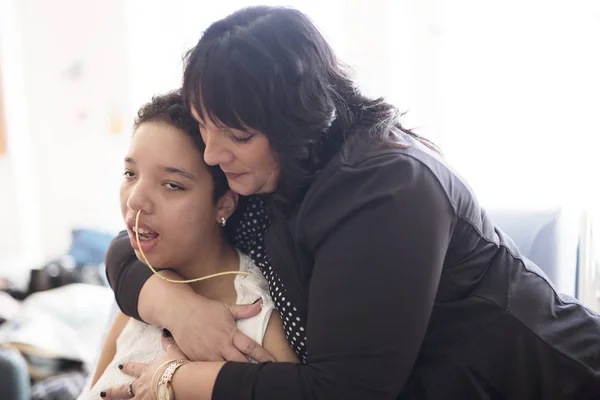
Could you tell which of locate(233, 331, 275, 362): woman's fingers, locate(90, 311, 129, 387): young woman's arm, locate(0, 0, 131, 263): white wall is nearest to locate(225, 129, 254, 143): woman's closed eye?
locate(233, 331, 275, 362): woman's fingers

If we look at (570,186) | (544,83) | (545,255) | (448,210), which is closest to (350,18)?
(544,83)

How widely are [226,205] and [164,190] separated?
135 millimetres

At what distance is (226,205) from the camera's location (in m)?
1.19

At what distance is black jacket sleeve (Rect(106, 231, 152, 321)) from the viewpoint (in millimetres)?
1199

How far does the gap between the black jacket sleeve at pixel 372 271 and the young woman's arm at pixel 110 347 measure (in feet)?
1.93

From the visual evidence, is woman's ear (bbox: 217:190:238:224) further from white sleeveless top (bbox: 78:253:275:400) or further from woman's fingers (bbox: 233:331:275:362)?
woman's fingers (bbox: 233:331:275:362)

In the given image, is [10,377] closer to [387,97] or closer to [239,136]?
[239,136]

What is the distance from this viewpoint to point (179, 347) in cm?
107

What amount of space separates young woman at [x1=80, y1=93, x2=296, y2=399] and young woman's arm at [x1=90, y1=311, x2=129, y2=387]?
0.18 ft

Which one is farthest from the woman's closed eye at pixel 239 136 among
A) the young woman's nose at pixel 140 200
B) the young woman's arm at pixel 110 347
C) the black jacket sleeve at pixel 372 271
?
the young woman's arm at pixel 110 347

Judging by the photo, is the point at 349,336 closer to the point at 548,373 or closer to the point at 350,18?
the point at 548,373

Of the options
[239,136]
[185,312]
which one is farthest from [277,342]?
[239,136]

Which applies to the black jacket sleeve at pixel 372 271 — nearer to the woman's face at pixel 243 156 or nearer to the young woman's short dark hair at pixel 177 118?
the woman's face at pixel 243 156

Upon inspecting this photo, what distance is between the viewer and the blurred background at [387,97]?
76.2 inches
